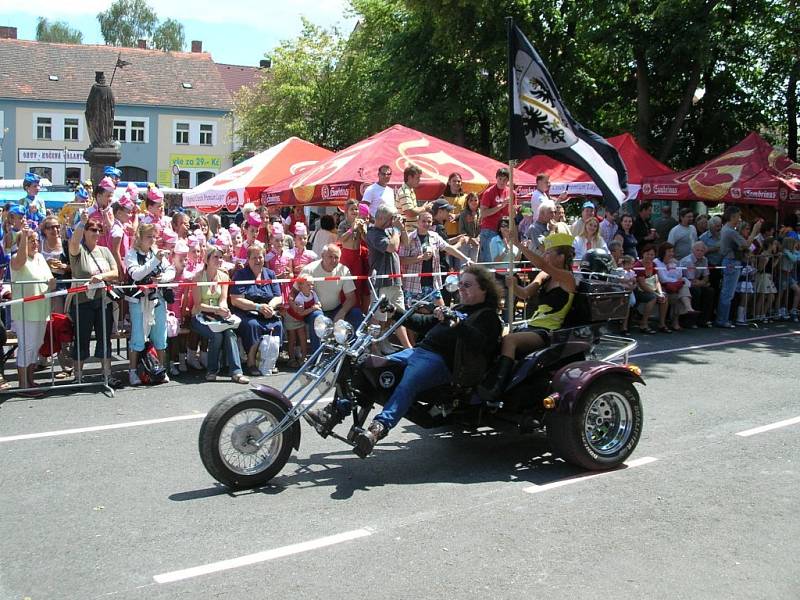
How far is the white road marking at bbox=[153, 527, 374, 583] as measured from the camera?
177 inches

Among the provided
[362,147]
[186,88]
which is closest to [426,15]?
[362,147]

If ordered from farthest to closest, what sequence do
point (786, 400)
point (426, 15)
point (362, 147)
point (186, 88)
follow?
point (186, 88) → point (426, 15) → point (362, 147) → point (786, 400)

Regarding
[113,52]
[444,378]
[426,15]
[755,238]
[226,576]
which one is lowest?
[226,576]

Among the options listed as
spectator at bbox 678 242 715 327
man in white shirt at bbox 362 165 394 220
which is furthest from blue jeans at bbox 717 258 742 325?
man in white shirt at bbox 362 165 394 220

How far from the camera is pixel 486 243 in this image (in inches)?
519

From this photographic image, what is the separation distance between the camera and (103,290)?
9.29 m

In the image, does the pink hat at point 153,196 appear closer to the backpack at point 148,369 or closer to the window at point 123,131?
the backpack at point 148,369

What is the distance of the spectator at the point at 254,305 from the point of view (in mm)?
10219

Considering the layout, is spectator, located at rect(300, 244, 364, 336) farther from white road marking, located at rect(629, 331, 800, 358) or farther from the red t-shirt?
white road marking, located at rect(629, 331, 800, 358)

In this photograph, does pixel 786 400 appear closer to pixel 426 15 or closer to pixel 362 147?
pixel 362 147

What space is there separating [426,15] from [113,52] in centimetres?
4364

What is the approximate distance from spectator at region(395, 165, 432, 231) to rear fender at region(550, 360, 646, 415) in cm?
576

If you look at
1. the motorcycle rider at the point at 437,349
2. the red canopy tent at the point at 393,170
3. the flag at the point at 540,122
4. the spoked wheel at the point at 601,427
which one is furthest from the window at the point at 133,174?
the spoked wheel at the point at 601,427

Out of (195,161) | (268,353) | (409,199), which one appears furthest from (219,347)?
(195,161)
